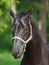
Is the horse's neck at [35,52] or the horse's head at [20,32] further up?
the horse's head at [20,32]

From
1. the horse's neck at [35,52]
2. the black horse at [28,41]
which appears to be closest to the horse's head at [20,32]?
the black horse at [28,41]

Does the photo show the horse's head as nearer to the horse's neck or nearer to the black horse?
the black horse

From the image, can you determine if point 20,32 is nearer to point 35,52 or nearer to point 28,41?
point 28,41

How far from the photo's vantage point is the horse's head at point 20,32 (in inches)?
231

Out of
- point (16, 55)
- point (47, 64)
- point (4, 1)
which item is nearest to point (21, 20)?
point (16, 55)

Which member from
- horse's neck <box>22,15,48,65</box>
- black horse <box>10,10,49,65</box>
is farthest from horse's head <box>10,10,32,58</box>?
horse's neck <box>22,15,48,65</box>

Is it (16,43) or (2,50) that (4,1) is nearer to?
(16,43)

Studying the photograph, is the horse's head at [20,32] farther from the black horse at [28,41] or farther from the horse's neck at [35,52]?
the horse's neck at [35,52]

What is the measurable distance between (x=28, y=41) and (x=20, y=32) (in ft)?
0.96

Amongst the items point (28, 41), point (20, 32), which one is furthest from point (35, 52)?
point (20, 32)

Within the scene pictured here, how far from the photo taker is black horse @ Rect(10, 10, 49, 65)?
5.91 m

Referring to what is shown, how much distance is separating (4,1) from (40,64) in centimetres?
502

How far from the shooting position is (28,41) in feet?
20.0

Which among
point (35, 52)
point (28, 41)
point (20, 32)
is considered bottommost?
point (35, 52)
